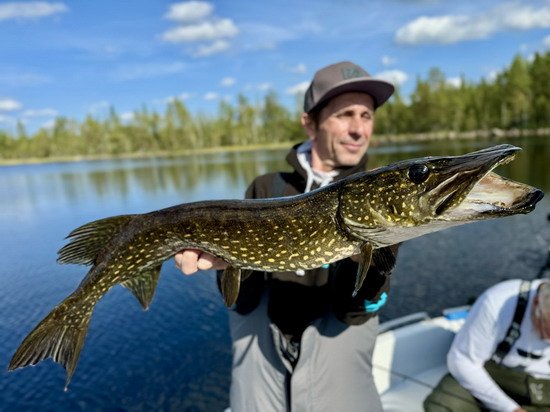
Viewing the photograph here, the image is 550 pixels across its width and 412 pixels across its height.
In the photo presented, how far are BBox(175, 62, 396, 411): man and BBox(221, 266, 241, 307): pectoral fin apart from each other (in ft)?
0.28

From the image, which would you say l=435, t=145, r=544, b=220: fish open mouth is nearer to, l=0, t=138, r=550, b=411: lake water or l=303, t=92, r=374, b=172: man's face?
l=303, t=92, r=374, b=172: man's face

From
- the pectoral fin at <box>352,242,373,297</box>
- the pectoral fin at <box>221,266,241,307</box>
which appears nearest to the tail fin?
the pectoral fin at <box>221,266,241,307</box>

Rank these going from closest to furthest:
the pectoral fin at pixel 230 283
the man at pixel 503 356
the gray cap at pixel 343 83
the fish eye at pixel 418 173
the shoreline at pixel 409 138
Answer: the fish eye at pixel 418 173 < the pectoral fin at pixel 230 283 < the gray cap at pixel 343 83 < the man at pixel 503 356 < the shoreline at pixel 409 138

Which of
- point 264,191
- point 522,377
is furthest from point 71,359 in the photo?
point 522,377

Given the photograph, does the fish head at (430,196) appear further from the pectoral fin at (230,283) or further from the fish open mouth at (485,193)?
the pectoral fin at (230,283)

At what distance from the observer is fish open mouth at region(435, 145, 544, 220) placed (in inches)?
57.7

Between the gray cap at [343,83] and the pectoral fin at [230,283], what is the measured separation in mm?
1198

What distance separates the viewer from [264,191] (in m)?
2.76

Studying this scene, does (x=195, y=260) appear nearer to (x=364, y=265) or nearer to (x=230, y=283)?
(x=230, y=283)

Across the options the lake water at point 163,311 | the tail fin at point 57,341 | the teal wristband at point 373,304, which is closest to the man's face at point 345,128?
the teal wristband at point 373,304

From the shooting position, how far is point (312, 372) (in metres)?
2.36

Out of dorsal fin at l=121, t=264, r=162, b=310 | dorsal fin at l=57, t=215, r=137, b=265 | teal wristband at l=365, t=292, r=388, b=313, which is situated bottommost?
teal wristband at l=365, t=292, r=388, b=313

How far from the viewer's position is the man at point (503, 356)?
9.32ft

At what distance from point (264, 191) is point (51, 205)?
19299mm
